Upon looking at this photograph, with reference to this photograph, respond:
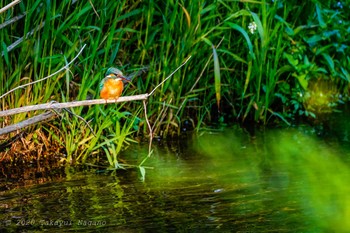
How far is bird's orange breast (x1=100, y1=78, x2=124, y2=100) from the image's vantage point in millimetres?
4547

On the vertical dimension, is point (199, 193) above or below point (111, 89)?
below

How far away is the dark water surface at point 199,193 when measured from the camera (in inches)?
157

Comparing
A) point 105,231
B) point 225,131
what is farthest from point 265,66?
point 105,231

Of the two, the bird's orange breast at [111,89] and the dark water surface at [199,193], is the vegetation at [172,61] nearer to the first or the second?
the dark water surface at [199,193]

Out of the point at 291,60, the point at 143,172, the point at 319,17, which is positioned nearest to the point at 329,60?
the point at 319,17

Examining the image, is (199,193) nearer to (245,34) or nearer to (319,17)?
(245,34)

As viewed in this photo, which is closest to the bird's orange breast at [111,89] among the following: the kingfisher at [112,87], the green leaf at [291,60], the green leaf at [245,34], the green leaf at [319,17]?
the kingfisher at [112,87]

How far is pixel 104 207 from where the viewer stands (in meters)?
4.28

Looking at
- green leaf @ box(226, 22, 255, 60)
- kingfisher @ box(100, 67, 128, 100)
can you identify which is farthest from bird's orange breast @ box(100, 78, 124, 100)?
green leaf @ box(226, 22, 255, 60)

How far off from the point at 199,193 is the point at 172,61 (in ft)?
5.01

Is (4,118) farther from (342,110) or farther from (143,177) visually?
(342,110)

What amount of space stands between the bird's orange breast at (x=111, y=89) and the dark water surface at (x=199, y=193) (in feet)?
1.82

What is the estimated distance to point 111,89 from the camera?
4551 mm

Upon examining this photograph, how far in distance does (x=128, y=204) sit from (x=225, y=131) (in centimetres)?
201
